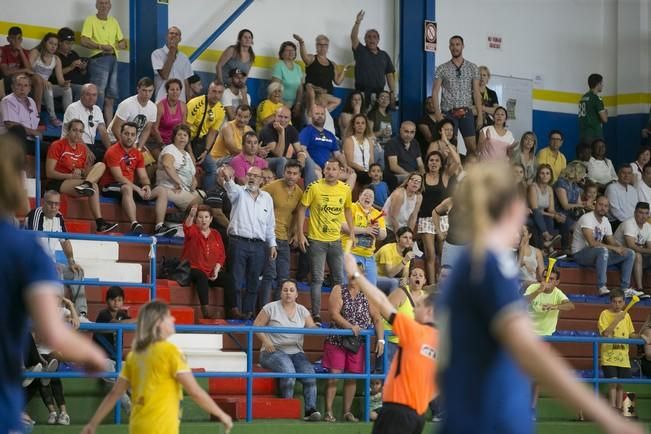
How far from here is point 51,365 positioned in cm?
1099

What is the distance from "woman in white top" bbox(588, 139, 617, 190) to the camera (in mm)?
19828

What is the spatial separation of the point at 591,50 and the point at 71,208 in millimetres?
12361

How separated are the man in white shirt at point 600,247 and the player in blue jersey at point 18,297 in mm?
14375

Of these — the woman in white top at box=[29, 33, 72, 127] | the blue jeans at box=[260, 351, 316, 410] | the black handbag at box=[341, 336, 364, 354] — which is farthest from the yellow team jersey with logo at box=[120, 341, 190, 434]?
the woman in white top at box=[29, 33, 72, 127]

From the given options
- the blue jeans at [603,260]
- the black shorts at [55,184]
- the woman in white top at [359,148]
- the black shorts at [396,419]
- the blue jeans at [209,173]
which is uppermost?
the woman in white top at [359,148]

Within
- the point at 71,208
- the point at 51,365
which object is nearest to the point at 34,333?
the point at 51,365

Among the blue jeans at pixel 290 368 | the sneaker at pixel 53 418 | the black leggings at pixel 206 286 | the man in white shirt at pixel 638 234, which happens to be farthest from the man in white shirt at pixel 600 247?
the sneaker at pixel 53 418

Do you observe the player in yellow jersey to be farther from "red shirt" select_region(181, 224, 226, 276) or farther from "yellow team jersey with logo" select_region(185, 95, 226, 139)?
"yellow team jersey with logo" select_region(185, 95, 226, 139)

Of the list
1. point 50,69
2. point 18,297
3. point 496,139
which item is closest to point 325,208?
point 50,69

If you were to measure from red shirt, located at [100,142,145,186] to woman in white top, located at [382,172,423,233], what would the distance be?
339 cm

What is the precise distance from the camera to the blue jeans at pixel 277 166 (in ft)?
52.2

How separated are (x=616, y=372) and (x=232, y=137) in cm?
582

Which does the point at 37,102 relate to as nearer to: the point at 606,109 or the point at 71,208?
the point at 71,208

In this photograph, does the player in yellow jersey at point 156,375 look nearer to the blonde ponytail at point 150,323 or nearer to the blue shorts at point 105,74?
the blonde ponytail at point 150,323
